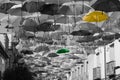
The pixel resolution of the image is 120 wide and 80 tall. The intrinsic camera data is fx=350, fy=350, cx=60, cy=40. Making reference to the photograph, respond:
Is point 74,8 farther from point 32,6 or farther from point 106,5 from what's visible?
point 106,5

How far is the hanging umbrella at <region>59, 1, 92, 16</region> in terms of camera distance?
61.4ft

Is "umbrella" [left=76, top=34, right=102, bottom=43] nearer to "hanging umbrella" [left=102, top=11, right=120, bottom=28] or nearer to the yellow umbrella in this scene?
"hanging umbrella" [left=102, top=11, right=120, bottom=28]

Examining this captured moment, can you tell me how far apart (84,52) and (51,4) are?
2349 cm

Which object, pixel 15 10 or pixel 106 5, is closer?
pixel 106 5

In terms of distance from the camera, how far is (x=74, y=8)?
63.7 feet

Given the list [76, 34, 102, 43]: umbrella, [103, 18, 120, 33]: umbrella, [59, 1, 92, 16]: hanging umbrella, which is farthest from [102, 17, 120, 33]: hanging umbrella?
[59, 1, 92, 16]: hanging umbrella

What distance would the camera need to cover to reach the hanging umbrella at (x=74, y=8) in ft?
61.4

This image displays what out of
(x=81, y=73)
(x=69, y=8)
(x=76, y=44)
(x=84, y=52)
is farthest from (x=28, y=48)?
(x=69, y=8)

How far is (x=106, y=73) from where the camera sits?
3081 cm

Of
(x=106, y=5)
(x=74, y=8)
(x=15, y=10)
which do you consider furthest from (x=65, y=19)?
(x=106, y=5)

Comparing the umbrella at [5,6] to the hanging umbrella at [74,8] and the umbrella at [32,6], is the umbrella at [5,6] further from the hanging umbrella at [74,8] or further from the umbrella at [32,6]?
the hanging umbrella at [74,8]

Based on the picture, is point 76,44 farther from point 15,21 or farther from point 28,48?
point 15,21

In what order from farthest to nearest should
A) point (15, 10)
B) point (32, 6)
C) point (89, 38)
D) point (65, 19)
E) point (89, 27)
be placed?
point (89, 38)
point (89, 27)
point (65, 19)
point (15, 10)
point (32, 6)

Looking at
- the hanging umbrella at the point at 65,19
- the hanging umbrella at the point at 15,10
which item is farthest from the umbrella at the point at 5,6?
the hanging umbrella at the point at 65,19
